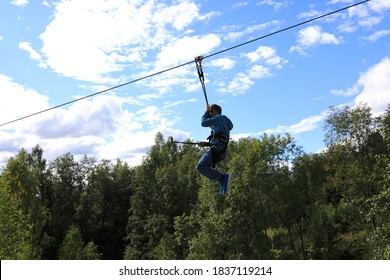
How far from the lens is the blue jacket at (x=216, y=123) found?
24.5ft

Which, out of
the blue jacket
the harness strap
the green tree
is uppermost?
the green tree

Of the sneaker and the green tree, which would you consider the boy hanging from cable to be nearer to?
the sneaker

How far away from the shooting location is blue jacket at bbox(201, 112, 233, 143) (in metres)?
7.46

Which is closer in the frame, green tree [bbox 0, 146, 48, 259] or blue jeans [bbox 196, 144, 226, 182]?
blue jeans [bbox 196, 144, 226, 182]

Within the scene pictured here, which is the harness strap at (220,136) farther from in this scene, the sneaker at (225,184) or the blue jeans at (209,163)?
the sneaker at (225,184)

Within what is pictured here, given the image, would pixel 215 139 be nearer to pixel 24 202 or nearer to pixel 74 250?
pixel 24 202

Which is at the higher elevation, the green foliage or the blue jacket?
the blue jacket

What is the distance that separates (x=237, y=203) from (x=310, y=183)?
878 centimetres

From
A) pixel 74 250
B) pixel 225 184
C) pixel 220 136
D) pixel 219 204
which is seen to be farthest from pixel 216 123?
pixel 74 250

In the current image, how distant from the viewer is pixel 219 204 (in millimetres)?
29094

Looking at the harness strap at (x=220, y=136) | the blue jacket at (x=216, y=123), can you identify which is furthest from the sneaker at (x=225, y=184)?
the blue jacket at (x=216, y=123)

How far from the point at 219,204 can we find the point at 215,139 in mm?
22050

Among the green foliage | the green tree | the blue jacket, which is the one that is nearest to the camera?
the blue jacket

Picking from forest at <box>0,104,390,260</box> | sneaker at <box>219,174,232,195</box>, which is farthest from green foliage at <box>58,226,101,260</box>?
sneaker at <box>219,174,232,195</box>
